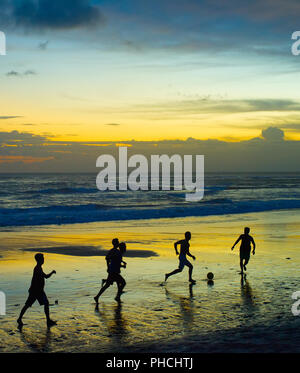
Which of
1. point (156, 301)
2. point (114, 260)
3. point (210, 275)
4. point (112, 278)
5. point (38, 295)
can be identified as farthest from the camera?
point (210, 275)

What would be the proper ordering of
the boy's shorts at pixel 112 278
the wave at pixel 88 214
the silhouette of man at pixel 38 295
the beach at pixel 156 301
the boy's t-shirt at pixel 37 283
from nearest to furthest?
the beach at pixel 156 301, the silhouette of man at pixel 38 295, the boy's t-shirt at pixel 37 283, the boy's shorts at pixel 112 278, the wave at pixel 88 214

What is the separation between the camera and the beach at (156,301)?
26.1 feet

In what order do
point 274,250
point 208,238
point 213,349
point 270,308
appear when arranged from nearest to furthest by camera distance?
point 213,349 → point 270,308 → point 274,250 → point 208,238

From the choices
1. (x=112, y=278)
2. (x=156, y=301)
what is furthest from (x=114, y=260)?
(x=156, y=301)

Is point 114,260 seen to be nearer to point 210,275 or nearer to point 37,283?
point 37,283

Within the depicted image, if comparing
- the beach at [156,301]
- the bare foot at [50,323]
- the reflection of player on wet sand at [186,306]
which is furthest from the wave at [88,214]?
the bare foot at [50,323]

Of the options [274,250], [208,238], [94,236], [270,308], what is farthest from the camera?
[94,236]

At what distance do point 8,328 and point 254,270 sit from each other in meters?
8.06

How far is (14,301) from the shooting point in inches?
421

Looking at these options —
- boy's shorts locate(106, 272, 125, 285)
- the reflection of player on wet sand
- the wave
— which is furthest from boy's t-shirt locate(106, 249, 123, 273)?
the wave

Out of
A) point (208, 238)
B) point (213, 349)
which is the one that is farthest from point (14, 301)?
A: point (208, 238)

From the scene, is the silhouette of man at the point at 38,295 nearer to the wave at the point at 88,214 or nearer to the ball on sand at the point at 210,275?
the ball on sand at the point at 210,275

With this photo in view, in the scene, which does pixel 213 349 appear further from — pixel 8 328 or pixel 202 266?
pixel 202 266

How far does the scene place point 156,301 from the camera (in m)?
10.7
